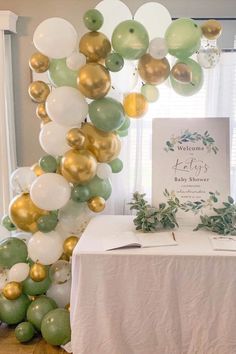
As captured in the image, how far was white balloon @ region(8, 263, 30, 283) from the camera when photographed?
1.94 m

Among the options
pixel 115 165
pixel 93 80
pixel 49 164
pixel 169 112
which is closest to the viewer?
pixel 93 80

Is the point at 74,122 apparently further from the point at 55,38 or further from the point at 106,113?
the point at 55,38

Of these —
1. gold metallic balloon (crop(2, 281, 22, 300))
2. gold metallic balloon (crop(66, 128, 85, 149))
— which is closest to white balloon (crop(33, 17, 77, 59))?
gold metallic balloon (crop(66, 128, 85, 149))

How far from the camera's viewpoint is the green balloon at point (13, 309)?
1.96m

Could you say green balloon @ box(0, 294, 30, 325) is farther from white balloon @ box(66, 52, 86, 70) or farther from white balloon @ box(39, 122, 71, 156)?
white balloon @ box(66, 52, 86, 70)

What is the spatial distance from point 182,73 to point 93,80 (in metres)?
0.45

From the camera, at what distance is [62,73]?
1.83 metres

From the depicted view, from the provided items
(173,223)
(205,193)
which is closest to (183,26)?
(205,193)

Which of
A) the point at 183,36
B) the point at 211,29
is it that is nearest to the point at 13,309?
the point at 183,36

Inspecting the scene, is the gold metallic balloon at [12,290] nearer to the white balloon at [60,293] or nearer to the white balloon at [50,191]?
the white balloon at [60,293]

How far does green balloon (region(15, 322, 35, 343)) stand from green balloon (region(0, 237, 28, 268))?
33 cm

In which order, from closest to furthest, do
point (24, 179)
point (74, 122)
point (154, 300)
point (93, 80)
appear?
point (154, 300) < point (93, 80) < point (74, 122) < point (24, 179)

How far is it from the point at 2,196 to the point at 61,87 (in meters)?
1.29

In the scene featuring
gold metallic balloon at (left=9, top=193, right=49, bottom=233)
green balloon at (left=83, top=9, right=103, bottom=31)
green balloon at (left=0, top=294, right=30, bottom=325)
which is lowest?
green balloon at (left=0, top=294, right=30, bottom=325)
